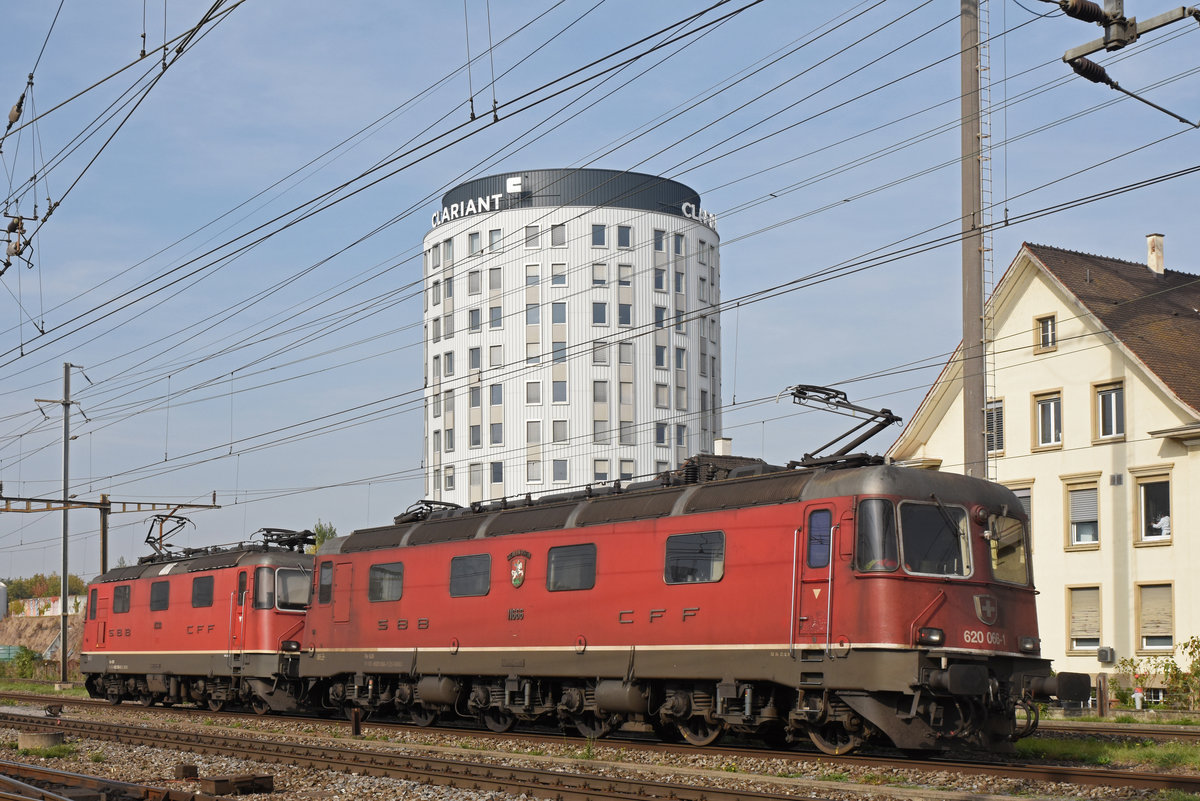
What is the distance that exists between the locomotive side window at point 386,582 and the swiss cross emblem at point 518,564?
371 centimetres

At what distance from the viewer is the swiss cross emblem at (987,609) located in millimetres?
16656

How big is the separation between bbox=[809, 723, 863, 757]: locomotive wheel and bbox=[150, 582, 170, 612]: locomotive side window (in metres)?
20.9

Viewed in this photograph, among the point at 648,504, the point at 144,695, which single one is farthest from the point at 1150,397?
the point at 144,695

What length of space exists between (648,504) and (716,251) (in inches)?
2841

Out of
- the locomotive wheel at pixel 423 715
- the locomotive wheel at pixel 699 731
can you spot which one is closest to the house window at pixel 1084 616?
the locomotive wheel at pixel 423 715

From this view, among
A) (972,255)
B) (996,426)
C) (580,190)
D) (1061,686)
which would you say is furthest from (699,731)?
(580,190)

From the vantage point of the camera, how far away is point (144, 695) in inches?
1393

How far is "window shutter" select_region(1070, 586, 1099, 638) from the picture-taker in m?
35.6

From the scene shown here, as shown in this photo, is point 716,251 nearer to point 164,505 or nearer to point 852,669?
point 164,505

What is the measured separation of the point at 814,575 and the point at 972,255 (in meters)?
9.47

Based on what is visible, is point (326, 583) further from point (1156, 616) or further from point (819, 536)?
point (1156, 616)

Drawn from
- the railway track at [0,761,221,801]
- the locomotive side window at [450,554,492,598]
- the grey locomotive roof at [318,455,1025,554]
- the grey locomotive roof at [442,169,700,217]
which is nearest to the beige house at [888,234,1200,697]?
the grey locomotive roof at [318,455,1025,554]

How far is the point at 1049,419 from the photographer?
37906 mm

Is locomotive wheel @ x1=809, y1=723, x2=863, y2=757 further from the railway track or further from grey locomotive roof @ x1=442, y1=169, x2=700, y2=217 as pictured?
grey locomotive roof @ x1=442, y1=169, x2=700, y2=217
